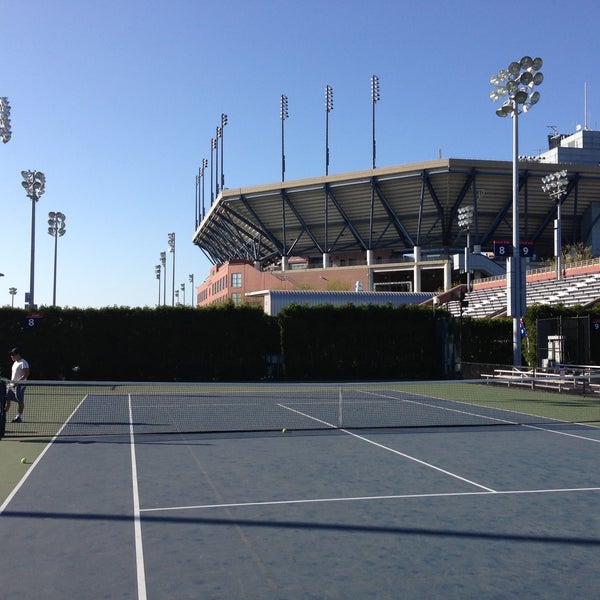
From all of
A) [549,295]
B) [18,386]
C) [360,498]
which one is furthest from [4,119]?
[549,295]

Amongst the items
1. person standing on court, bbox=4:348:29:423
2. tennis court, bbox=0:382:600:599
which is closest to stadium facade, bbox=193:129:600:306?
person standing on court, bbox=4:348:29:423

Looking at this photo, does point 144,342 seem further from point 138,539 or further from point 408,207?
point 408,207

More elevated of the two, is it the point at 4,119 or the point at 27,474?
the point at 4,119

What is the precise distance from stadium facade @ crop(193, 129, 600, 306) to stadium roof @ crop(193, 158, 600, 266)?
11cm

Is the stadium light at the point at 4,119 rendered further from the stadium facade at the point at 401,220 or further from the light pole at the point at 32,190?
the stadium facade at the point at 401,220

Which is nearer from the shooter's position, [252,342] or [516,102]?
[516,102]

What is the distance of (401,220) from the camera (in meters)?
81.6

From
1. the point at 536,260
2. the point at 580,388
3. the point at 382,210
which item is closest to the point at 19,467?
the point at 580,388

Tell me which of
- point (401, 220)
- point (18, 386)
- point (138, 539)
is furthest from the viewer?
point (401, 220)

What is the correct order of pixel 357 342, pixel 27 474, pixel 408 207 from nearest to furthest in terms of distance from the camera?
pixel 27 474, pixel 357 342, pixel 408 207

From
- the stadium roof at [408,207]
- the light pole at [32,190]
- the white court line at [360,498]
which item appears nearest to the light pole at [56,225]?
the light pole at [32,190]

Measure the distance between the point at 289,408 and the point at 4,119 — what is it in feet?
57.5

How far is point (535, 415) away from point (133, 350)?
20.1 m

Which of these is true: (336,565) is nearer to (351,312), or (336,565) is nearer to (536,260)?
(351,312)
